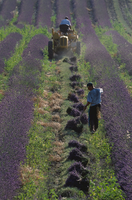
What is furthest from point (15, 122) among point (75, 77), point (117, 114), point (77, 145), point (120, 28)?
point (120, 28)

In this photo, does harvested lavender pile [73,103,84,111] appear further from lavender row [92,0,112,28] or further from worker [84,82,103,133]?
lavender row [92,0,112,28]

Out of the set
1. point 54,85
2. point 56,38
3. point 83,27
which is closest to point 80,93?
point 54,85

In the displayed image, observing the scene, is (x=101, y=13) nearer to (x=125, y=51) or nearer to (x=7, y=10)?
(x=7, y=10)

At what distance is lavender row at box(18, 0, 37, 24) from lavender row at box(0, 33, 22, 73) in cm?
882

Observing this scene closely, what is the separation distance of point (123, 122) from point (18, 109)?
9.66 ft


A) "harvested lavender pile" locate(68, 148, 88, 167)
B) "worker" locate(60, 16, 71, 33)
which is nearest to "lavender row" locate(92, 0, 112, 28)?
"worker" locate(60, 16, 71, 33)

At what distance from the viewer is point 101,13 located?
27.4 metres

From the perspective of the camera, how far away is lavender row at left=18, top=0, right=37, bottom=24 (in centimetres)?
2575

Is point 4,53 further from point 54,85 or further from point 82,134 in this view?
point 82,134

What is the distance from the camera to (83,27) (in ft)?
71.6

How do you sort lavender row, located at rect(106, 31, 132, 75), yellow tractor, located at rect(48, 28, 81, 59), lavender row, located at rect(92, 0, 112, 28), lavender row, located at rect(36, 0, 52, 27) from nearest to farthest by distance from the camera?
lavender row, located at rect(106, 31, 132, 75) → yellow tractor, located at rect(48, 28, 81, 59) → lavender row, located at rect(36, 0, 52, 27) → lavender row, located at rect(92, 0, 112, 28)

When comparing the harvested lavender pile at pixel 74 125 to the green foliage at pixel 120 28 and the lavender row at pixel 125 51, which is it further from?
the green foliage at pixel 120 28

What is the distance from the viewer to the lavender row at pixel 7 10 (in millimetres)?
25600

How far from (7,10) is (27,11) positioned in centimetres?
234
